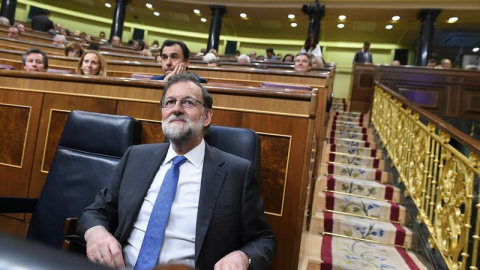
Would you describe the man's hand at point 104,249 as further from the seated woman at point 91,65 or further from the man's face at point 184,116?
the seated woman at point 91,65

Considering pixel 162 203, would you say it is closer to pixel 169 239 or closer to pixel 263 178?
pixel 169 239

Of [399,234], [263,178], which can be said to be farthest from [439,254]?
[263,178]

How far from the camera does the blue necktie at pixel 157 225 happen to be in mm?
967

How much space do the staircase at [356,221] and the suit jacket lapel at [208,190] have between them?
778 mm

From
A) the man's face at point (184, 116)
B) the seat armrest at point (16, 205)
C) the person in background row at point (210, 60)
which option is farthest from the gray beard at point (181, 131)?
the person in background row at point (210, 60)

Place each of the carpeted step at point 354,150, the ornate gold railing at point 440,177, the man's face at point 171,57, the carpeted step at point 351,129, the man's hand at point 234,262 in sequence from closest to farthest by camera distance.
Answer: the man's hand at point 234,262
the ornate gold railing at point 440,177
the man's face at point 171,57
the carpeted step at point 354,150
the carpeted step at point 351,129

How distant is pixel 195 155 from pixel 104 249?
15.3 inches

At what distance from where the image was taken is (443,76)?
16.9ft

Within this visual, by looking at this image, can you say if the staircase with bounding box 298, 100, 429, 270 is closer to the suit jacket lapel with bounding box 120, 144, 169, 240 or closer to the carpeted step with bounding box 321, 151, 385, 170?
the carpeted step with bounding box 321, 151, 385, 170

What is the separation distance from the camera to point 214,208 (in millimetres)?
1009

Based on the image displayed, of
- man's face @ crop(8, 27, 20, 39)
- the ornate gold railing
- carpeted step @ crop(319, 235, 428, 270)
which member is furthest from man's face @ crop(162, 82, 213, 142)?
man's face @ crop(8, 27, 20, 39)

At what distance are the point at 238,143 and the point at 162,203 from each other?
1.15 feet

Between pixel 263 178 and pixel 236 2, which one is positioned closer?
pixel 263 178

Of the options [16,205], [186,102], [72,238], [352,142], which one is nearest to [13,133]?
[16,205]
